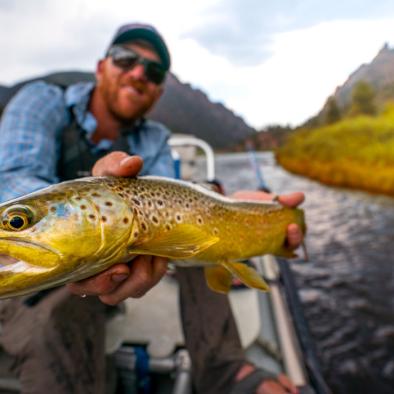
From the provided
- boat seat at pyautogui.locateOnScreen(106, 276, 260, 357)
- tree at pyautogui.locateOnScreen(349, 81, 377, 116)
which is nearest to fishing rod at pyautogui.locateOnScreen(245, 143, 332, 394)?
boat seat at pyautogui.locateOnScreen(106, 276, 260, 357)

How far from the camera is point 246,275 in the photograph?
1.65 metres

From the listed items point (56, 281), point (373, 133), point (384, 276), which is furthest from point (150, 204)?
point (373, 133)

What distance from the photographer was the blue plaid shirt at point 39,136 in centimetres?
204

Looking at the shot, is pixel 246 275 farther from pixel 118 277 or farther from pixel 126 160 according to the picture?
pixel 126 160

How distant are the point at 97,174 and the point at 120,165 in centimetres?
17

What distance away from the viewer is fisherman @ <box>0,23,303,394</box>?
1.72 m

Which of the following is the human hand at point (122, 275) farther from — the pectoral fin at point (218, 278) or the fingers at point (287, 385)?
the fingers at point (287, 385)

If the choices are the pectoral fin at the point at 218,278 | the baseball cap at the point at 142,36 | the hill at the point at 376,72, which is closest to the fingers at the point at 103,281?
the pectoral fin at the point at 218,278

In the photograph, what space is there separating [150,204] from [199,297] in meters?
1.14

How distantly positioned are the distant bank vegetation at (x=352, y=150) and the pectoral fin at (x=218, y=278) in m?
11.7

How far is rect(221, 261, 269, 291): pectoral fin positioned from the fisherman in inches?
13.2

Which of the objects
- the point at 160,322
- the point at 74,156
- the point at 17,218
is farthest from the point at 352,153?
the point at 17,218

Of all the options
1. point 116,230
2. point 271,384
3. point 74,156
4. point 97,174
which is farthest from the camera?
point 74,156

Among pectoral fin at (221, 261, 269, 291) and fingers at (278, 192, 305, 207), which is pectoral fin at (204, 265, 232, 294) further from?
fingers at (278, 192, 305, 207)
